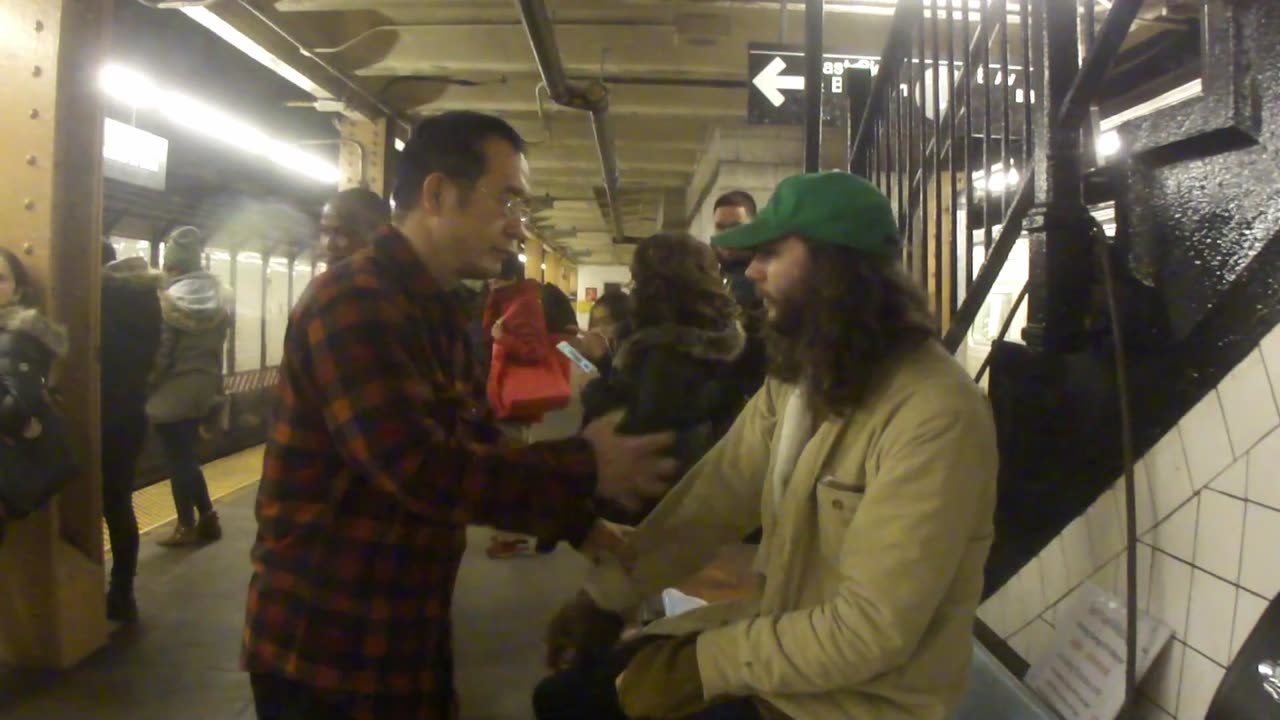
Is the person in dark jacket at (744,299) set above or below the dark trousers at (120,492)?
above

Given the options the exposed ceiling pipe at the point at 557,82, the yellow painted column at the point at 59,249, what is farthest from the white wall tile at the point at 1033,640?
the exposed ceiling pipe at the point at 557,82

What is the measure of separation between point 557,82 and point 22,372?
3.61m

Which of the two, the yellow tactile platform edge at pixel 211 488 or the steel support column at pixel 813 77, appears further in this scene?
the yellow tactile platform edge at pixel 211 488

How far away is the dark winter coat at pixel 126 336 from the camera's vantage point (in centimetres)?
366

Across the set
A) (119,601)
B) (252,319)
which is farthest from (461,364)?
(252,319)

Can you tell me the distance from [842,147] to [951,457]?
6.74 meters

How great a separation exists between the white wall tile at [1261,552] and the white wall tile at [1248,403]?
11 centimetres

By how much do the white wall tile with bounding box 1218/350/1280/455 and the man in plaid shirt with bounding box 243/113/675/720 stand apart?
94 centimetres

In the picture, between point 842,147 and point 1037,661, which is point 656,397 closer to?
point 1037,661

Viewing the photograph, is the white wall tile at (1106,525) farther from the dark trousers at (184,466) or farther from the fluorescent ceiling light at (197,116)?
the dark trousers at (184,466)

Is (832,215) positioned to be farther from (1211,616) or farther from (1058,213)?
(1211,616)

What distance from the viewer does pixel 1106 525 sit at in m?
1.64

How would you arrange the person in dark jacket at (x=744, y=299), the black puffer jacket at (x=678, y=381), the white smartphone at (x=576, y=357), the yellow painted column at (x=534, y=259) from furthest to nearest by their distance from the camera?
the yellow painted column at (x=534, y=259) → the white smartphone at (x=576, y=357) → the person in dark jacket at (x=744, y=299) → the black puffer jacket at (x=678, y=381)

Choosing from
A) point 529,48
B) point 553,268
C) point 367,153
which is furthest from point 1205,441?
point 553,268
